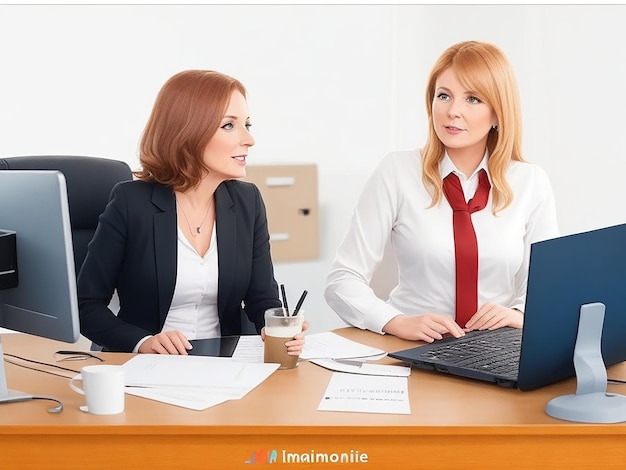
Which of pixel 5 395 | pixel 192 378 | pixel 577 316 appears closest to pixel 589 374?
pixel 577 316

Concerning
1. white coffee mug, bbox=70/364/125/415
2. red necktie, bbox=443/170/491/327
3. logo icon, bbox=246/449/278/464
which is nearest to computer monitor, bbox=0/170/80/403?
white coffee mug, bbox=70/364/125/415

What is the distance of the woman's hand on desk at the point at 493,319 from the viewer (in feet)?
7.11

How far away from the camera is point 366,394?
5.44ft

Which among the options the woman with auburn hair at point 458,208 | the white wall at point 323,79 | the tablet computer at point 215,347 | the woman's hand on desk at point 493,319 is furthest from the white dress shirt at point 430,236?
the white wall at point 323,79

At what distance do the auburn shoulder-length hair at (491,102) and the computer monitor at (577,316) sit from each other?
0.89 meters

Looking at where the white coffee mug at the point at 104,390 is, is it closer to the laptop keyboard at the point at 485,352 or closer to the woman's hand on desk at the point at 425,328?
the laptop keyboard at the point at 485,352

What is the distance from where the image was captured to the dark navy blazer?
2.35 meters

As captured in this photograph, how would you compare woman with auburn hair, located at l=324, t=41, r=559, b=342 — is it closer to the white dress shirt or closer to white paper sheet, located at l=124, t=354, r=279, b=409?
the white dress shirt

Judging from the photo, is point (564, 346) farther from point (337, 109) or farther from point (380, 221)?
point (337, 109)

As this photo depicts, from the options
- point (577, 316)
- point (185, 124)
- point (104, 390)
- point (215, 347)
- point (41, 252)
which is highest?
point (185, 124)

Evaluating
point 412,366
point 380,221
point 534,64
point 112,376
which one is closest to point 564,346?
point 412,366

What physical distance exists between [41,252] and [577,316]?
0.98 meters

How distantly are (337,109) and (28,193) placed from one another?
3.06 metres

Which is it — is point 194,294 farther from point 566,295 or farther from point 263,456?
point 566,295
